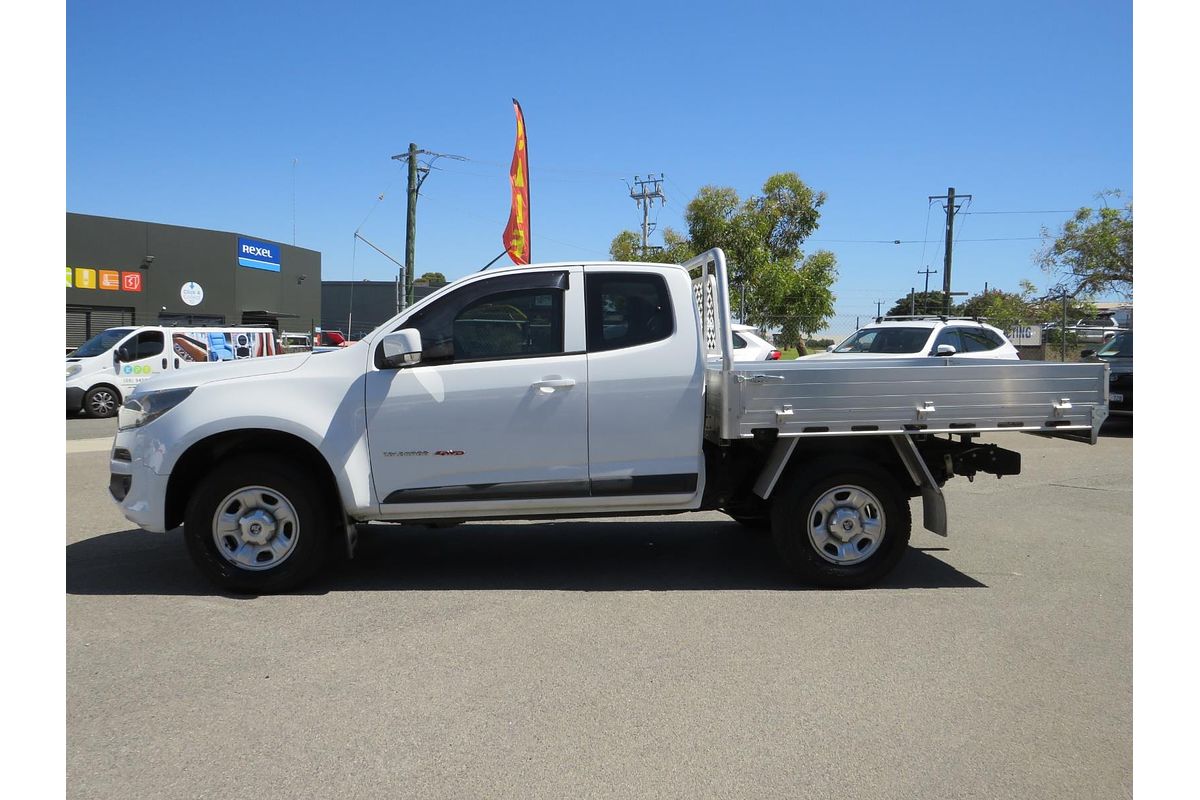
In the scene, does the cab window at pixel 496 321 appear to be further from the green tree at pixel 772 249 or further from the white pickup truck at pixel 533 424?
the green tree at pixel 772 249

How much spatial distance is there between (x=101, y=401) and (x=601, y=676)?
16.3 metres

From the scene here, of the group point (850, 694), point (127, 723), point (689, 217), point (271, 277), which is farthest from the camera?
point (271, 277)

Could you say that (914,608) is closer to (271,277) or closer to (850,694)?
(850,694)

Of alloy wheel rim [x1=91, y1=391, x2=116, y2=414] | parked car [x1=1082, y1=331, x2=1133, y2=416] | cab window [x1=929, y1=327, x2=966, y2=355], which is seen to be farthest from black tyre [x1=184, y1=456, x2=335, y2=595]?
alloy wheel rim [x1=91, y1=391, x2=116, y2=414]

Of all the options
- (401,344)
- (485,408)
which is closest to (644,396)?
(485,408)

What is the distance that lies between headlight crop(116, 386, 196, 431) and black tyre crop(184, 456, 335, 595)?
0.50 meters

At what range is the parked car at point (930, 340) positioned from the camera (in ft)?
47.8

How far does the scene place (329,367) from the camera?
18.8 feet

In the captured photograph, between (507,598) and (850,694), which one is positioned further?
(507,598)

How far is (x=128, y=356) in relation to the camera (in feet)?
58.4

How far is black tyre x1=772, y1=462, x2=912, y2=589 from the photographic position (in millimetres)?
5828

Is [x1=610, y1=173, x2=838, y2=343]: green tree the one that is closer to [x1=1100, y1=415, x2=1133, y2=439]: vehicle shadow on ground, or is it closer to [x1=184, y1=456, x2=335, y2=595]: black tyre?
[x1=1100, y1=415, x2=1133, y2=439]: vehicle shadow on ground

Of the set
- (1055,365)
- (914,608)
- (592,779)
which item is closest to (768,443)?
(914,608)

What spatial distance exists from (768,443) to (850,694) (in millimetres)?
2084
